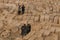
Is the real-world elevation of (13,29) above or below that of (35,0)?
below

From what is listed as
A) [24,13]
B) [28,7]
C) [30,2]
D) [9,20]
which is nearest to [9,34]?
[9,20]

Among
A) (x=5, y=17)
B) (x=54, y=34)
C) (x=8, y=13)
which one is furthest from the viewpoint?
(x=8, y=13)

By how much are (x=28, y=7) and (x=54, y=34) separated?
3.83 ft

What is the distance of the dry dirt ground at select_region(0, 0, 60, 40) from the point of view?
234cm

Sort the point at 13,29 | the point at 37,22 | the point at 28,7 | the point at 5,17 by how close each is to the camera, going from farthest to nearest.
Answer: the point at 28,7 → the point at 5,17 → the point at 37,22 → the point at 13,29

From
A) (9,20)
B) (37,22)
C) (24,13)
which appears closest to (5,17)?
(9,20)

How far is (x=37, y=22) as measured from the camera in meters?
2.73

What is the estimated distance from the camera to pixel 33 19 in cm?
282

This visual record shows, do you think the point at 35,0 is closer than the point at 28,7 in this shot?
No

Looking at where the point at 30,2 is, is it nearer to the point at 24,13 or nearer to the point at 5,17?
the point at 24,13

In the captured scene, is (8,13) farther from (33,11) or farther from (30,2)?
(30,2)

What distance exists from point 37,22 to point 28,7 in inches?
28.2

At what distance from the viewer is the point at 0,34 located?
94.1 inches

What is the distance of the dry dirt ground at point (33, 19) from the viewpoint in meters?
2.34
